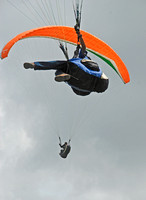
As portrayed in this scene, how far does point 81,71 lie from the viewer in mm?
15359

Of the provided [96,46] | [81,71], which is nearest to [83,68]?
[81,71]

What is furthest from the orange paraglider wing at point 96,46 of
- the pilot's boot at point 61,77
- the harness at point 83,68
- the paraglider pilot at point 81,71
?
the pilot's boot at point 61,77

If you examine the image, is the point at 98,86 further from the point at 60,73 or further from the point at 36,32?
the point at 36,32

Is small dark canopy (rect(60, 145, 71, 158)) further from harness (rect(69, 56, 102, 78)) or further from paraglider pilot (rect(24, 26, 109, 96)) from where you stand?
harness (rect(69, 56, 102, 78))

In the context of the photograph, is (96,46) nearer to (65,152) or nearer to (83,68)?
(83,68)

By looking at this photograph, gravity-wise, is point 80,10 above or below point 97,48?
above

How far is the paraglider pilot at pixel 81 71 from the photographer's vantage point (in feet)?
50.1

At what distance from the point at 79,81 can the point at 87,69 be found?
0.53 meters

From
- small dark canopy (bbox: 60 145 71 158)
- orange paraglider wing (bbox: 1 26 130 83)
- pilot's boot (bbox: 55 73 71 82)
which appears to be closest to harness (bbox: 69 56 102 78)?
pilot's boot (bbox: 55 73 71 82)

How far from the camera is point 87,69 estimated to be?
15445 millimetres

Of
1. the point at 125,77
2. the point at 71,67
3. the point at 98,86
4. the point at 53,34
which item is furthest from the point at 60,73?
the point at 125,77

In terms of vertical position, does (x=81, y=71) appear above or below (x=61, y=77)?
below

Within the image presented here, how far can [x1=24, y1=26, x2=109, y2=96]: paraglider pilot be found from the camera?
1527 cm

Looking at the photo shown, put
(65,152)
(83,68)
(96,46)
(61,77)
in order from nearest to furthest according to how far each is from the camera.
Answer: (61,77) < (83,68) < (65,152) < (96,46)
